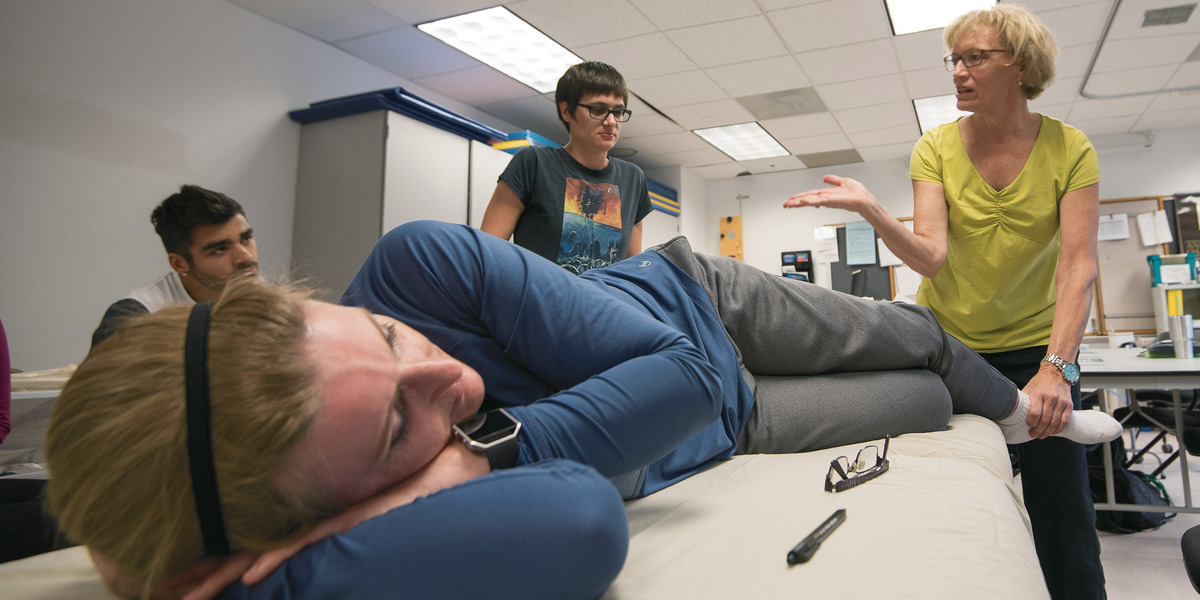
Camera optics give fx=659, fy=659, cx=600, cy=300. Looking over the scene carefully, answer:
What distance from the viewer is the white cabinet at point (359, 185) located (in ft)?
11.4

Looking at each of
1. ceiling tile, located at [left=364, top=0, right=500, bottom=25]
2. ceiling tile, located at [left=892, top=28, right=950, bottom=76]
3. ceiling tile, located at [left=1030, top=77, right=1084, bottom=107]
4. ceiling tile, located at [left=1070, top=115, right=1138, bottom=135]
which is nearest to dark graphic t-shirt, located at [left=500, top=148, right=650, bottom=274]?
ceiling tile, located at [left=364, top=0, right=500, bottom=25]

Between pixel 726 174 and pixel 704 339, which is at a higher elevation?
pixel 726 174

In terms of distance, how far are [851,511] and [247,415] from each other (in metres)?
0.70

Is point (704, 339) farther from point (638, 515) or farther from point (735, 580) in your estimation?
point (735, 580)

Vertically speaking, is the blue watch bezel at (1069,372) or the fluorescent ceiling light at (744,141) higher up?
the fluorescent ceiling light at (744,141)

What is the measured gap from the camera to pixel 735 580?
0.65m

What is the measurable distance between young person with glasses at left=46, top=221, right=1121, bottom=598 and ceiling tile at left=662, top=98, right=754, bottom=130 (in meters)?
4.40

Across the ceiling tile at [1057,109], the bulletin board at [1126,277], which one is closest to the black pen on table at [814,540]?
the ceiling tile at [1057,109]

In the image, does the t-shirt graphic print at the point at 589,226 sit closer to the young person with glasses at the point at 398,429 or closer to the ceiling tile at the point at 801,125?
the young person with glasses at the point at 398,429

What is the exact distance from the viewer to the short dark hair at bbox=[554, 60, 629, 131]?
81.4 inches

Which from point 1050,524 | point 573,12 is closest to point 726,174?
point 573,12

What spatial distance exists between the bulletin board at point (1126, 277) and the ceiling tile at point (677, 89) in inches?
156

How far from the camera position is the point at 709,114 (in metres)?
5.24

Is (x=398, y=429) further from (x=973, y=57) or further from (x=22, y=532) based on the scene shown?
(x=973, y=57)
